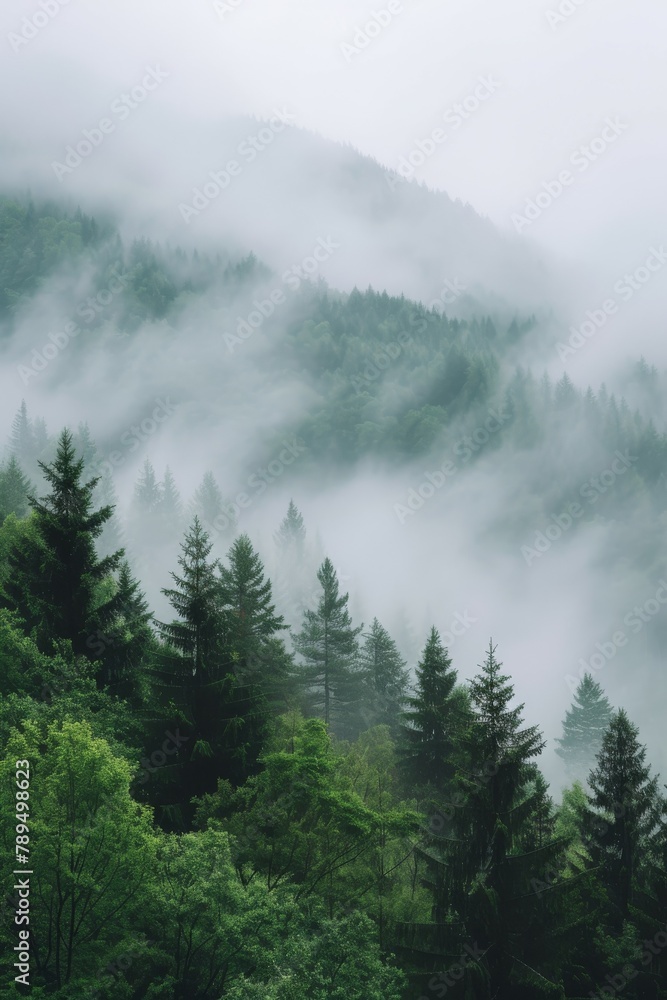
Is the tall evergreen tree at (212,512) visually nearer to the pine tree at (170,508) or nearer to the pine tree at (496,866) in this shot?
the pine tree at (170,508)

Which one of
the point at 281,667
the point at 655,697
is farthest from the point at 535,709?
the point at 281,667

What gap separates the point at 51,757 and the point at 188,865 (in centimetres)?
406

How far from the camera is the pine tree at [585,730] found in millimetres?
106000

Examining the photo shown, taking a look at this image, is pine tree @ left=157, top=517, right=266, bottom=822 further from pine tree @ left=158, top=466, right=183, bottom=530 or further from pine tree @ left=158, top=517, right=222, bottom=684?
pine tree @ left=158, top=466, right=183, bottom=530

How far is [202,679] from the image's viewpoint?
2930 cm

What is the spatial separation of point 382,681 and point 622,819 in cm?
3577

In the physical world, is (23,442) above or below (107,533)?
above

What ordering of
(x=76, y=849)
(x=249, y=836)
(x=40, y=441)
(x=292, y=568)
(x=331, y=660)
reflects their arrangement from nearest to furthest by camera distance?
A: 1. (x=76, y=849)
2. (x=249, y=836)
3. (x=331, y=660)
4. (x=292, y=568)
5. (x=40, y=441)

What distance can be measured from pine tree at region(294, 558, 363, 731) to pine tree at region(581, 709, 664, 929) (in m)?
29.2

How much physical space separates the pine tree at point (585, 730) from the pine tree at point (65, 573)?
89053mm

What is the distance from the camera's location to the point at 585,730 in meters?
107

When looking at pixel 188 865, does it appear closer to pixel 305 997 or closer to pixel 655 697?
pixel 305 997

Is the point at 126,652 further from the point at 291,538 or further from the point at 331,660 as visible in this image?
the point at 291,538

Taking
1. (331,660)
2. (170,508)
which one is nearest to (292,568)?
(170,508)
